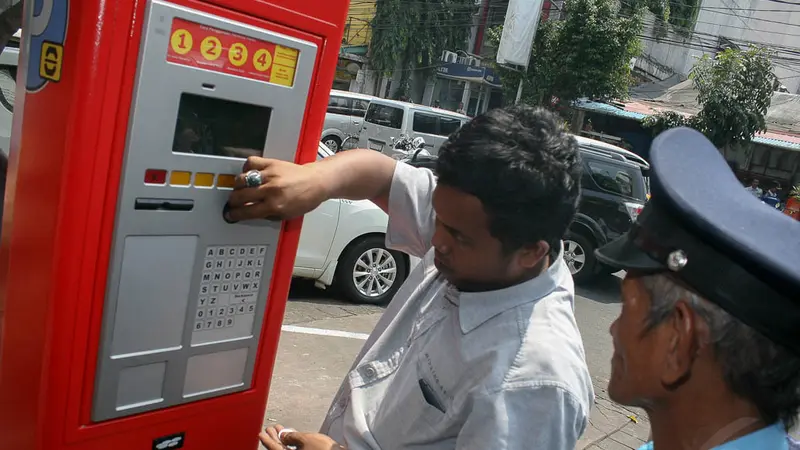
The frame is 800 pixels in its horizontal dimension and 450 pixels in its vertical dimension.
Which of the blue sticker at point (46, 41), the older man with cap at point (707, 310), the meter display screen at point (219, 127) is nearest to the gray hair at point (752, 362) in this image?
the older man with cap at point (707, 310)

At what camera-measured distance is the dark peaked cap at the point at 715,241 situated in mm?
828

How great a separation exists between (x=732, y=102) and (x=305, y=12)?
1526 centimetres

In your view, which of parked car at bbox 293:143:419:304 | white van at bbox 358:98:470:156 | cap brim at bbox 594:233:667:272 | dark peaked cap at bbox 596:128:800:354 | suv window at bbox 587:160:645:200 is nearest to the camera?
dark peaked cap at bbox 596:128:800:354

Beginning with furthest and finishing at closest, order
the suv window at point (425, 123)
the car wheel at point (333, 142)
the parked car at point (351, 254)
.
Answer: the car wheel at point (333, 142) → the suv window at point (425, 123) → the parked car at point (351, 254)

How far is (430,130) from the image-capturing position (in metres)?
14.3

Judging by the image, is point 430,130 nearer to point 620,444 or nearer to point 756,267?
point 620,444

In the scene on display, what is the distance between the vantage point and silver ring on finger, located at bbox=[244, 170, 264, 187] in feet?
4.36

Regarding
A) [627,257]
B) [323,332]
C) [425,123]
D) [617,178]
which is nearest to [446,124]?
[425,123]

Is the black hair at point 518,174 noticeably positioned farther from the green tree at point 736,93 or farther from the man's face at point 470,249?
the green tree at point 736,93

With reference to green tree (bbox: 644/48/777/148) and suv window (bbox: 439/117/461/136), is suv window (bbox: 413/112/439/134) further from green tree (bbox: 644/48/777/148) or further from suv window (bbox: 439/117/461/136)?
green tree (bbox: 644/48/777/148)

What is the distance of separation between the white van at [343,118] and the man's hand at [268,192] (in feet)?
43.6

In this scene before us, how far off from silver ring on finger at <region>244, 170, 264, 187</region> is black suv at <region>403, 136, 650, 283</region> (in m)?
6.05

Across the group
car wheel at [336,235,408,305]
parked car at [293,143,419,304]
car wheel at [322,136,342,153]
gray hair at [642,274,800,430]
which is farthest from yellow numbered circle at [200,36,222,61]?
car wheel at [322,136,342,153]

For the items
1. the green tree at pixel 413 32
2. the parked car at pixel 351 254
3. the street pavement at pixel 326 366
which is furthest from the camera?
the green tree at pixel 413 32
